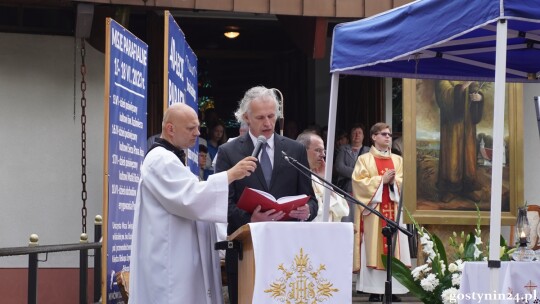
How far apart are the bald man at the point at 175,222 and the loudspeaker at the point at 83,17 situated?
15.9 feet

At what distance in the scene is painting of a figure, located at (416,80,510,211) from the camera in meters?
13.7

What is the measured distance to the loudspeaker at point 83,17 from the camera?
12.3 meters

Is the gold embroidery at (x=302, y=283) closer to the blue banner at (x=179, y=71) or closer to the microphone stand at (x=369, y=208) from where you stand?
the microphone stand at (x=369, y=208)

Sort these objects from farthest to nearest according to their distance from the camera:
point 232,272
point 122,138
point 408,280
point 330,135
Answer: point 330,135 < point 122,138 < point 408,280 < point 232,272

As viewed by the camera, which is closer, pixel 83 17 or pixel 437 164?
pixel 83 17

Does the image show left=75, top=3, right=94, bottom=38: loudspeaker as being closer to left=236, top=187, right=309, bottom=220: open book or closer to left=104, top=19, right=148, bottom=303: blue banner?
left=104, top=19, right=148, bottom=303: blue banner

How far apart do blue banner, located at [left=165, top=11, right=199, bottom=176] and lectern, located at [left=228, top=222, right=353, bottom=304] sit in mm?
2337

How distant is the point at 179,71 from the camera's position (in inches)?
390

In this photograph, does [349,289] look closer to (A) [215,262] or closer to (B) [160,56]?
(A) [215,262]

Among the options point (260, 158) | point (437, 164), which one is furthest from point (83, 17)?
point (260, 158)

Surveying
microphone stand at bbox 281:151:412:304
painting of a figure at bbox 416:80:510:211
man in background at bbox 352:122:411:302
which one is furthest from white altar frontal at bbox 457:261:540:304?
man in background at bbox 352:122:411:302

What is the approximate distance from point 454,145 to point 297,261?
711 centimetres

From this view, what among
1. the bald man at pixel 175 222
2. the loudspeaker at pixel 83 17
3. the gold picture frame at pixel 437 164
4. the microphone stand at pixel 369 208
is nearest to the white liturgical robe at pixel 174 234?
the bald man at pixel 175 222

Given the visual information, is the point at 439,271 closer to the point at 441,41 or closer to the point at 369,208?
the point at 369,208
